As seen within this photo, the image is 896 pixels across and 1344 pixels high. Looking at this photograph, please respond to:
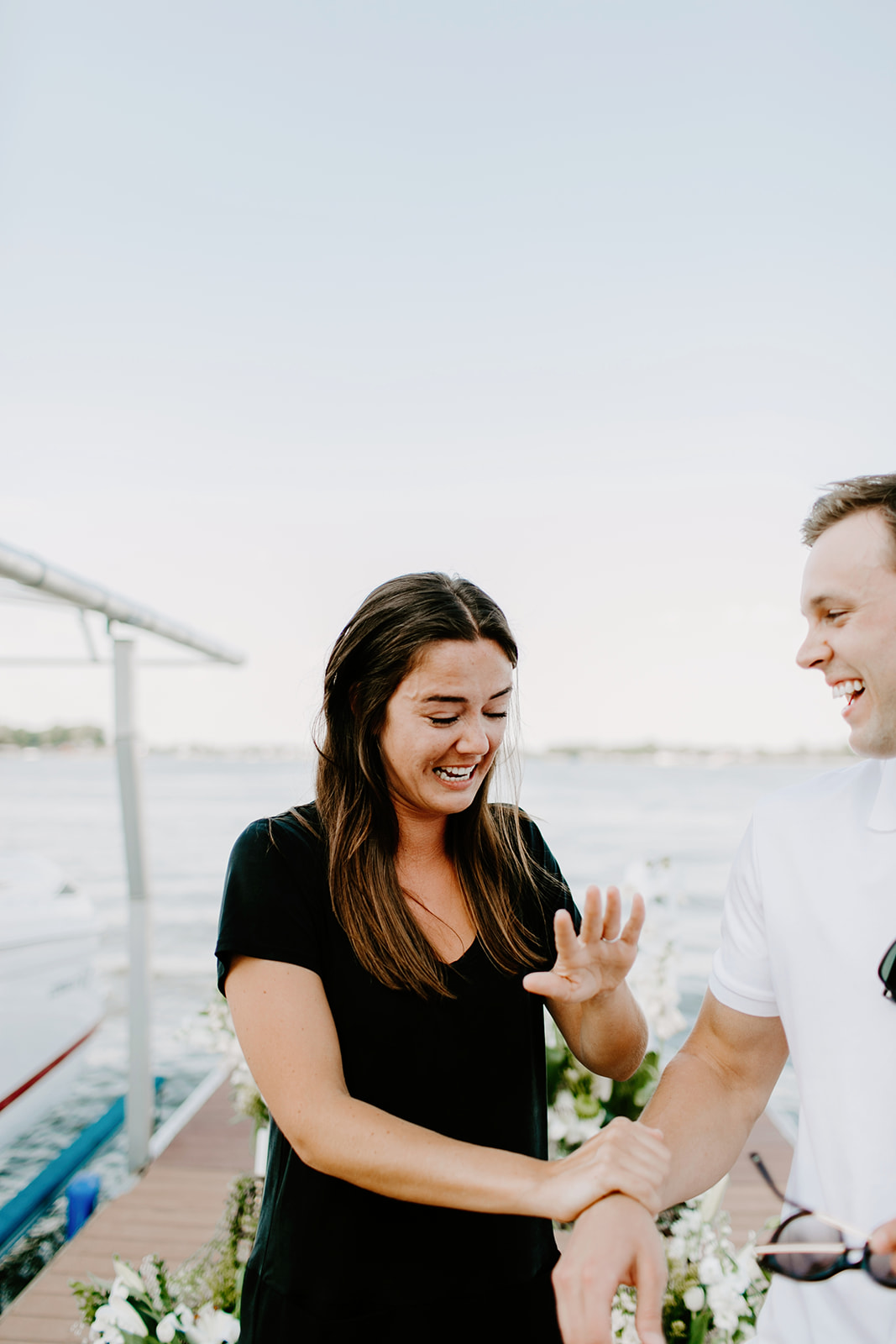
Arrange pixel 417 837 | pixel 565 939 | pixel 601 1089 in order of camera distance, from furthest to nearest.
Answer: pixel 601 1089 < pixel 417 837 < pixel 565 939

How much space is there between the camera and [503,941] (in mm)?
1447

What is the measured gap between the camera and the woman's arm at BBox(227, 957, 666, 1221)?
1082 millimetres

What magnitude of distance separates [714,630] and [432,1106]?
48172mm

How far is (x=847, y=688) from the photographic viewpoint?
1.17 metres

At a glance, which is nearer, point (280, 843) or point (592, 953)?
point (592, 953)

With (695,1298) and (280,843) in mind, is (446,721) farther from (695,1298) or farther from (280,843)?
(695,1298)

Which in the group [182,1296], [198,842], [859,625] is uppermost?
[859,625]

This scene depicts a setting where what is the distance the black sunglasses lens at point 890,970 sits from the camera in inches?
40.8

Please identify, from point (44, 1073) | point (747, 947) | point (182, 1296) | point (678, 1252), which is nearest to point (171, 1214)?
point (44, 1073)

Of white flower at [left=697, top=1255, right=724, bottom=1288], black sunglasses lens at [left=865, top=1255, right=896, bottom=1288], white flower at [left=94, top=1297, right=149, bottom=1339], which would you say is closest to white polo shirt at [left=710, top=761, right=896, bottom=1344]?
black sunglasses lens at [left=865, top=1255, right=896, bottom=1288]

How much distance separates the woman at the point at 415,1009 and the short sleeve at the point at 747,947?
0.14 metres

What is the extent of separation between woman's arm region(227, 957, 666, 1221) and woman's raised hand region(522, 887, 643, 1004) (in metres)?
0.18

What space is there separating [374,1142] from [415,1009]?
0.23 meters

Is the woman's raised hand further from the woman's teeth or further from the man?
the woman's teeth
